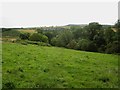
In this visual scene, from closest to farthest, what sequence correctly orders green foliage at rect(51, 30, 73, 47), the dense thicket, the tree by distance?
1. the dense thicket
2. the tree
3. green foliage at rect(51, 30, 73, 47)

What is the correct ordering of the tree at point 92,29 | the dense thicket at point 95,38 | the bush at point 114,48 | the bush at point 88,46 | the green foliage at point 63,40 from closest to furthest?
1. the bush at point 114,48
2. the dense thicket at point 95,38
3. the bush at point 88,46
4. the tree at point 92,29
5. the green foliage at point 63,40

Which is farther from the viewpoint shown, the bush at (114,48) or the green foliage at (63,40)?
the green foliage at (63,40)

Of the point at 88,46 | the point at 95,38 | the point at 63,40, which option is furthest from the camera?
the point at 63,40

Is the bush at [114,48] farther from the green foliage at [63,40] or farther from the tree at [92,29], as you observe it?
the green foliage at [63,40]

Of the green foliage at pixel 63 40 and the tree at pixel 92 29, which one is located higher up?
the tree at pixel 92 29

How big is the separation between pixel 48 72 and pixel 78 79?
2645mm

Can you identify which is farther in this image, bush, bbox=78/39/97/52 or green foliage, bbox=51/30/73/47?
green foliage, bbox=51/30/73/47

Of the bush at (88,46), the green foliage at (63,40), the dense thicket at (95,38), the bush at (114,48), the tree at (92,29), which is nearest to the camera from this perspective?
the bush at (114,48)

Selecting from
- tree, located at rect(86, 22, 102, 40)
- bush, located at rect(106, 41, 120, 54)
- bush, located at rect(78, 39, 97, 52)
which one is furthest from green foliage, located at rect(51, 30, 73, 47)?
bush, located at rect(106, 41, 120, 54)

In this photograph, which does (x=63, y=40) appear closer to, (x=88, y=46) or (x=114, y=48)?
(x=88, y=46)

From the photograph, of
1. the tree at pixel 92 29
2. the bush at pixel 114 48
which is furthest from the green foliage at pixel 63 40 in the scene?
the bush at pixel 114 48

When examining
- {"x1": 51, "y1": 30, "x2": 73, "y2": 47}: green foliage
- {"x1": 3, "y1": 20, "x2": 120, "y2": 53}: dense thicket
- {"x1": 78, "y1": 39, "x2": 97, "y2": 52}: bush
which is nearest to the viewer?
{"x1": 3, "y1": 20, "x2": 120, "y2": 53}: dense thicket

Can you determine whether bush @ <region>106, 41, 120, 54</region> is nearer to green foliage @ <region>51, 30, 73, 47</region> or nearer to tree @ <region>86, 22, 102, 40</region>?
tree @ <region>86, 22, 102, 40</region>

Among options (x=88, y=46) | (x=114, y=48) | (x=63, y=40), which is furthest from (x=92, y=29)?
(x=114, y=48)
